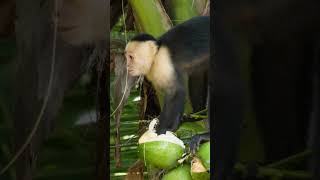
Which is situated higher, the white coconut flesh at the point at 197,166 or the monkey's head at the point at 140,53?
the monkey's head at the point at 140,53

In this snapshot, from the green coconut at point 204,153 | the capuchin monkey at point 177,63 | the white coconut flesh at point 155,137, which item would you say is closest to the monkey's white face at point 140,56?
the capuchin monkey at point 177,63

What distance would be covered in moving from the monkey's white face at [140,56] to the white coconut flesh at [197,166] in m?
0.28

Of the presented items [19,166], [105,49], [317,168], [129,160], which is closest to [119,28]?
[105,49]

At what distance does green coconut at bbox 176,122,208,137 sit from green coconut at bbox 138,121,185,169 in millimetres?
20

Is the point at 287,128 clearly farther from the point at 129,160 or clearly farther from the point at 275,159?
the point at 129,160

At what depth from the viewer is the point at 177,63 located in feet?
5.56

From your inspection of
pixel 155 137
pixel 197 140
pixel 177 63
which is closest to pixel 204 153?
pixel 197 140

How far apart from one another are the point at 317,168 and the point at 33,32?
3.02 ft

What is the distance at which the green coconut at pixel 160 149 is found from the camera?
1.70m

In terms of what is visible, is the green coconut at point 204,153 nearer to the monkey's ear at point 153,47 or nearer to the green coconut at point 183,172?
the green coconut at point 183,172

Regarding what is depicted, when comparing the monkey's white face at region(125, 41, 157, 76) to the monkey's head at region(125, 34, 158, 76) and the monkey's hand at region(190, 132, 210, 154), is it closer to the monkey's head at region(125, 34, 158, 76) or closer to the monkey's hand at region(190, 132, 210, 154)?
the monkey's head at region(125, 34, 158, 76)

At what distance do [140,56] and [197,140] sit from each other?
0.28 meters

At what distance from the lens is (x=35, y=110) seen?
1.90 m

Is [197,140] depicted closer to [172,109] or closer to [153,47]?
Answer: [172,109]
